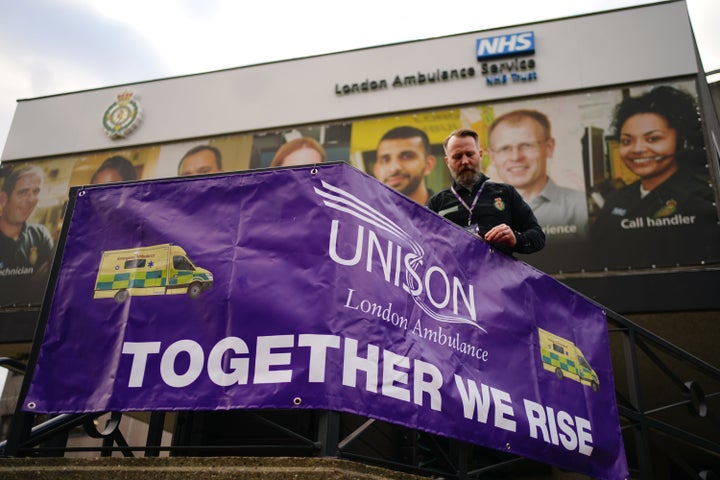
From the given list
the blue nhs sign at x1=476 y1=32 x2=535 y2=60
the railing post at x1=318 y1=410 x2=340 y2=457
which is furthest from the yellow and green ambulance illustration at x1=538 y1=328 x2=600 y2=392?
the blue nhs sign at x1=476 y1=32 x2=535 y2=60

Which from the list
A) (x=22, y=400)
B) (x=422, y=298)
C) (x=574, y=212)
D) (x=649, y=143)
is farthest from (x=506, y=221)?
(x=649, y=143)

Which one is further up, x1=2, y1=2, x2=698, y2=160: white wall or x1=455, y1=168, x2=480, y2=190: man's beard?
x1=2, y1=2, x2=698, y2=160: white wall

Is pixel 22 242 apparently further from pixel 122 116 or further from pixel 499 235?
pixel 499 235

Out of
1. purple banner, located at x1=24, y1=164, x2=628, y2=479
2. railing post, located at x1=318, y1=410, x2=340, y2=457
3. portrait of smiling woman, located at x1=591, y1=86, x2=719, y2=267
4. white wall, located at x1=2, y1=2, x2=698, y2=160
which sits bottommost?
railing post, located at x1=318, y1=410, x2=340, y2=457

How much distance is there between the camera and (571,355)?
4.94 metres

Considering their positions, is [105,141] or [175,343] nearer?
[175,343]

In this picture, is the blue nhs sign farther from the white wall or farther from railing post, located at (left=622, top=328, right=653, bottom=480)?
railing post, located at (left=622, top=328, right=653, bottom=480)

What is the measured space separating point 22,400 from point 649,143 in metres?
10.3

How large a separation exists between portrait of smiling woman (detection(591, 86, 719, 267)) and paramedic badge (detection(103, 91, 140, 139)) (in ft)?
32.1

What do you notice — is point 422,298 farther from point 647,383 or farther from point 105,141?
point 105,141

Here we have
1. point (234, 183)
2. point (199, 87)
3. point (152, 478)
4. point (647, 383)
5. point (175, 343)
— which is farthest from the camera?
point (199, 87)

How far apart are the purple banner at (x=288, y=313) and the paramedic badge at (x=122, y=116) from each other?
11.5 m

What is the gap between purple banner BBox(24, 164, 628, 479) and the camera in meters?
3.45

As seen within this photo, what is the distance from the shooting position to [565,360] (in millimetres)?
4859
